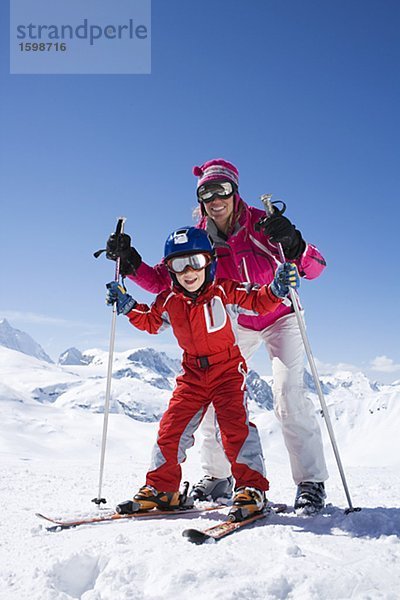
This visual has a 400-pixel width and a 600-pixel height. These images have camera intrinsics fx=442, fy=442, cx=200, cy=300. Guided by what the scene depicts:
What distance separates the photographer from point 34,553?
282 cm

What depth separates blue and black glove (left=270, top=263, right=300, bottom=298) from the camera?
407 cm

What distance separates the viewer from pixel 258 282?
513 cm

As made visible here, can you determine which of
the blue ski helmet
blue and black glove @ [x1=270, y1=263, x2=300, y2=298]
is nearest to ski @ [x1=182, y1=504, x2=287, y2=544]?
blue and black glove @ [x1=270, y1=263, x2=300, y2=298]

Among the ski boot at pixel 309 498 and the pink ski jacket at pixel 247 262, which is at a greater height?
the pink ski jacket at pixel 247 262

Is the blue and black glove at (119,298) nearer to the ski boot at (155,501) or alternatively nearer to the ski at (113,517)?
the ski boot at (155,501)

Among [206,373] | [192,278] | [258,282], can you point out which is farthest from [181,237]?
[206,373]

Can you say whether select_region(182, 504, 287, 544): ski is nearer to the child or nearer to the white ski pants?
the child

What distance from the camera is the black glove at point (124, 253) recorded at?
5.26 m

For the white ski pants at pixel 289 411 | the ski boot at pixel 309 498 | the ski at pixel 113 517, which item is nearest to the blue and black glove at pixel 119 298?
the white ski pants at pixel 289 411

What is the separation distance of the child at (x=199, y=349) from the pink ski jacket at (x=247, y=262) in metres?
0.49

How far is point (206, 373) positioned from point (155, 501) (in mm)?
1261

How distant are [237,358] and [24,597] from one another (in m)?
2.76

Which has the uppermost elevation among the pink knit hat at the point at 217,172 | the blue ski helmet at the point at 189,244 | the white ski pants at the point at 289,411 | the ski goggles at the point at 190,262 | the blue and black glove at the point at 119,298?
the pink knit hat at the point at 217,172

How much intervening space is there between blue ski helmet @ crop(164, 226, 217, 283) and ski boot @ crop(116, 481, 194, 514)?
2091 millimetres
